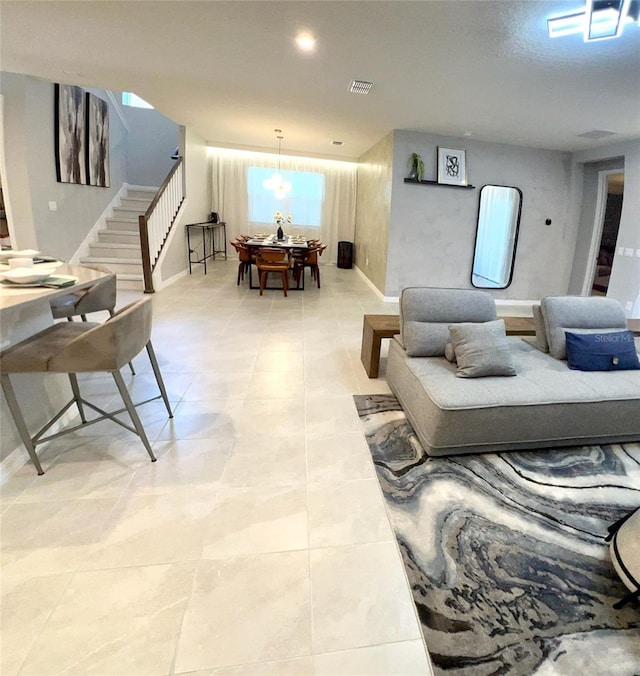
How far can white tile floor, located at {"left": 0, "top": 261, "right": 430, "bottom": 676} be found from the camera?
3.67 feet

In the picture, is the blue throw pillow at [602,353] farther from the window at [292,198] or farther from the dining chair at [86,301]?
the window at [292,198]

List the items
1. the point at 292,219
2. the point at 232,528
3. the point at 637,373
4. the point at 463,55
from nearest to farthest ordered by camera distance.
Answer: the point at 232,528 → the point at 637,373 → the point at 463,55 → the point at 292,219

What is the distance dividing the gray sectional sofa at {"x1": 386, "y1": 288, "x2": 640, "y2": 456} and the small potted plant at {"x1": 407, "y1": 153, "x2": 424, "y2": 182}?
11.5 feet

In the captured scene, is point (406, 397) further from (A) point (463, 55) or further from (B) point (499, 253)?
(B) point (499, 253)

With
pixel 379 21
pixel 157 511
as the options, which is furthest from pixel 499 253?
pixel 157 511

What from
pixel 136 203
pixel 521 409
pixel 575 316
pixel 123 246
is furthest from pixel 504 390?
pixel 136 203

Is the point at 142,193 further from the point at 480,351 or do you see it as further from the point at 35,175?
the point at 480,351

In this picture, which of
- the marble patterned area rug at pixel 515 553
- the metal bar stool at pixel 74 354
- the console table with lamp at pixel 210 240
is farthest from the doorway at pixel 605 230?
the console table with lamp at pixel 210 240

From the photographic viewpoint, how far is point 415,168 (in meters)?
5.38

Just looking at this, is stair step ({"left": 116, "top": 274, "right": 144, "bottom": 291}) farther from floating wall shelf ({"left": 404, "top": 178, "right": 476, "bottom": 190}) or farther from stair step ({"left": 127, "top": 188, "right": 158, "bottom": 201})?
floating wall shelf ({"left": 404, "top": 178, "right": 476, "bottom": 190})

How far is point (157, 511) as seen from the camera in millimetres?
1629

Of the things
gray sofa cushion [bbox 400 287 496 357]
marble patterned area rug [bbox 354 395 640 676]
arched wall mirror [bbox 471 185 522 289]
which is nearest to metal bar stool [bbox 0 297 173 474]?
marble patterned area rug [bbox 354 395 640 676]

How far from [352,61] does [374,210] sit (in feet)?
12.5

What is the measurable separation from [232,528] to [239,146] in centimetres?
853
